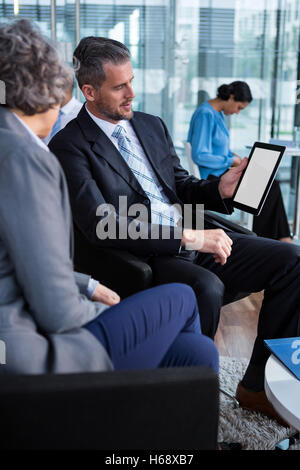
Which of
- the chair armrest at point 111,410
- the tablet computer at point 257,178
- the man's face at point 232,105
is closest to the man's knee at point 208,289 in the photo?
the tablet computer at point 257,178

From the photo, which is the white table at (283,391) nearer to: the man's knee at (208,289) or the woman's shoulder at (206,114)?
the man's knee at (208,289)

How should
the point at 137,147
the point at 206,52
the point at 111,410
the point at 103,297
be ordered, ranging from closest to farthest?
1. the point at 111,410
2. the point at 103,297
3. the point at 137,147
4. the point at 206,52

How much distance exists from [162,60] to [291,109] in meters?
1.41

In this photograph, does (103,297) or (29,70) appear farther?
(103,297)

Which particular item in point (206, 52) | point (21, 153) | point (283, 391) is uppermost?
point (206, 52)

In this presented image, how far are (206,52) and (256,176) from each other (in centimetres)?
361

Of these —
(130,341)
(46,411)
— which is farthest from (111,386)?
(130,341)

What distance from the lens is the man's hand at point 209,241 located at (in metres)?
1.96

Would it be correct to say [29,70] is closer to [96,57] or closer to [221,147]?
[96,57]

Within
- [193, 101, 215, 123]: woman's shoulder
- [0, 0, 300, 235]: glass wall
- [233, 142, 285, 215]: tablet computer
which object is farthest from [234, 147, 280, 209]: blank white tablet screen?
[0, 0, 300, 235]: glass wall

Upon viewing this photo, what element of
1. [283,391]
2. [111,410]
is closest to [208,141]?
[283,391]

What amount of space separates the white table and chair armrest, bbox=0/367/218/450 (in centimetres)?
38

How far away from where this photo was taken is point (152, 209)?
2.24m

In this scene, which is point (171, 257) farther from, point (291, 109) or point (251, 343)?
point (291, 109)
